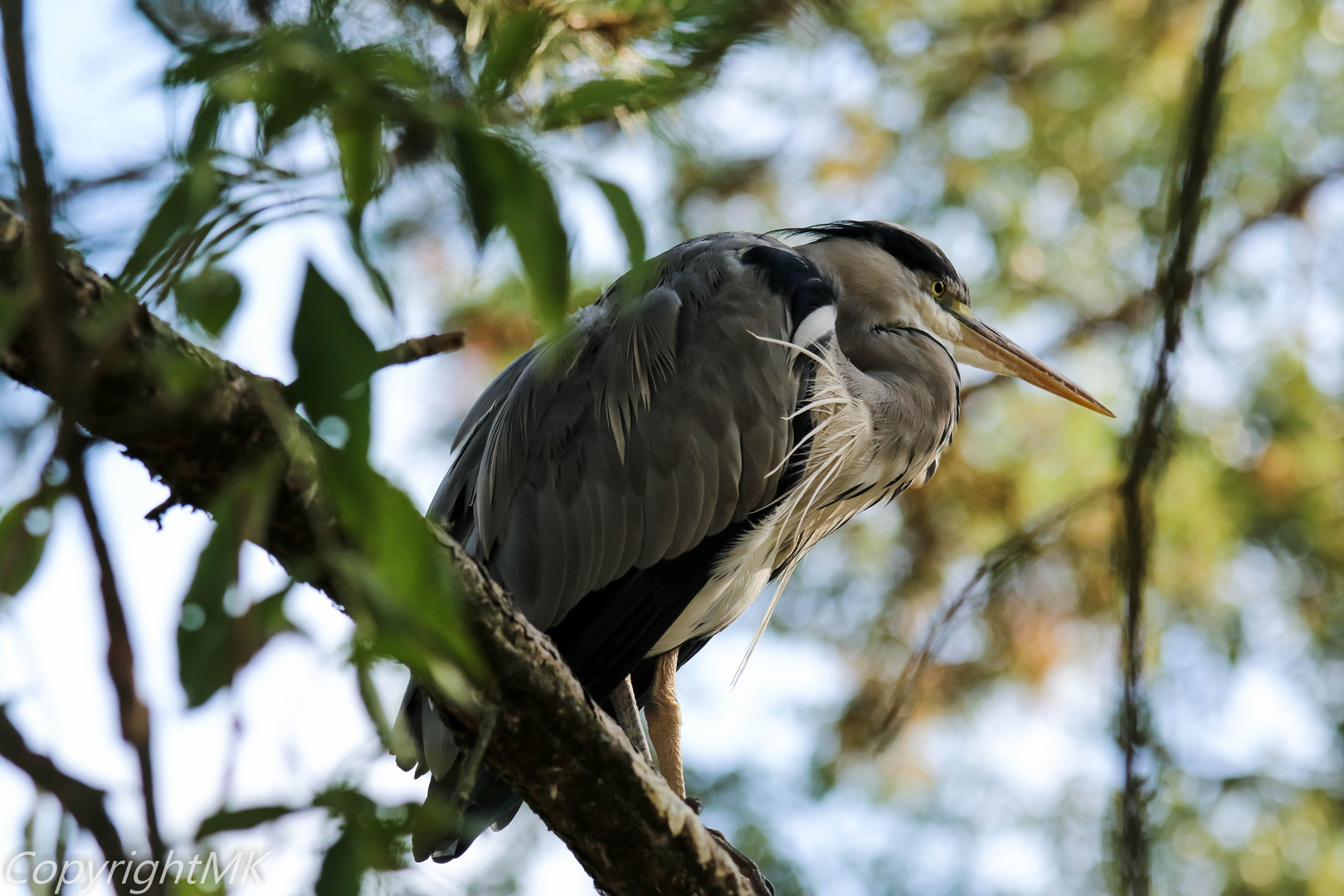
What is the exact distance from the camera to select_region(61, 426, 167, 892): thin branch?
0.44 m

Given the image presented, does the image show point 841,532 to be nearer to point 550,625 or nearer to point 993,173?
point 993,173

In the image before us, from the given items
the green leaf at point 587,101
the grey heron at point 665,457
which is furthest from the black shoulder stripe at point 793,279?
the green leaf at point 587,101

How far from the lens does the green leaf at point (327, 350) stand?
55 centimetres

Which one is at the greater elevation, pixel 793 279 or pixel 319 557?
pixel 319 557

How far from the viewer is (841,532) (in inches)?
203

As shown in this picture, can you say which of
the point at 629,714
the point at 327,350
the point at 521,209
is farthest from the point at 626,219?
the point at 629,714

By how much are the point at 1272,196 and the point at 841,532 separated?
2205 millimetres

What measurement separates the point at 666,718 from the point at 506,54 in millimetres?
2129

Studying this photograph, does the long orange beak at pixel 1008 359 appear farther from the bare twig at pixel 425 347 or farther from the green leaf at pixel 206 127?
the green leaf at pixel 206 127

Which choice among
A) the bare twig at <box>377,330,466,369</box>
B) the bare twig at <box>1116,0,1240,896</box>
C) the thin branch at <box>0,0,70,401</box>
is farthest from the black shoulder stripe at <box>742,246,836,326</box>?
the thin branch at <box>0,0,70,401</box>

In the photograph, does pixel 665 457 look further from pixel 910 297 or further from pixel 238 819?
pixel 238 819

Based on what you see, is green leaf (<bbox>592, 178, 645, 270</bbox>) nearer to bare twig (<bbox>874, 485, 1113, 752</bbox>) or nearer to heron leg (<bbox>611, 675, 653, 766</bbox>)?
bare twig (<bbox>874, 485, 1113, 752</bbox>)

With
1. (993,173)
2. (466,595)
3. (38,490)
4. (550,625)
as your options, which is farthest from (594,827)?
(993,173)

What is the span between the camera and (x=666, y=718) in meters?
2.59
